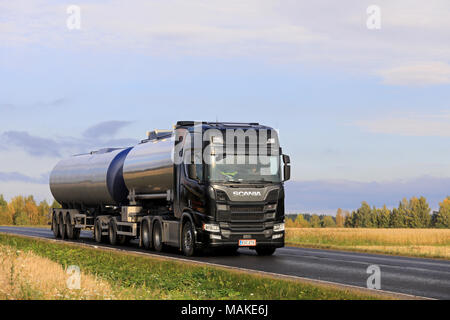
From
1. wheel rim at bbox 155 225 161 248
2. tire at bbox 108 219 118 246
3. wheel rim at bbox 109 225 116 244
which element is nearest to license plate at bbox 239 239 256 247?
wheel rim at bbox 155 225 161 248

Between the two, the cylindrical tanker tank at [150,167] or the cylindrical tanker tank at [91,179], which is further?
the cylindrical tanker tank at [91,179]

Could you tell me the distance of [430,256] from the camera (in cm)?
2500

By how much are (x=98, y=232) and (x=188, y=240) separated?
982 centimetres

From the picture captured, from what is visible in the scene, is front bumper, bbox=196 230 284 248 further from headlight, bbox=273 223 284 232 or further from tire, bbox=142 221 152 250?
tire, bbox=142 221 152 250

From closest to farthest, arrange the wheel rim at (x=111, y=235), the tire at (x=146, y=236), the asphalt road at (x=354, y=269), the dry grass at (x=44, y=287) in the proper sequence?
1. the dry grass at (x=44, y=287)
2. the asphalt road at (x=354, y=269)
3. the tire at (x=146, y=236)
4. the wheel rim at (x=111, y=235)

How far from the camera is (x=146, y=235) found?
26719 millimetres

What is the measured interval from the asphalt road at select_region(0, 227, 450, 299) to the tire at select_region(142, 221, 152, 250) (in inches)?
92.1

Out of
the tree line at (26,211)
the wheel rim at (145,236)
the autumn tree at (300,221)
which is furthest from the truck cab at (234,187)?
the autumn tree at (300,221)

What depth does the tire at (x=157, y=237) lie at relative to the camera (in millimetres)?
25250

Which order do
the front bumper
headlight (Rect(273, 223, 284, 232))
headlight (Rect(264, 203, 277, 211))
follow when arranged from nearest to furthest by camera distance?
the front bumper < headlight (Rect(264, 203, 277, 211)) < headlight (Rect(273, 223, 284, 232))

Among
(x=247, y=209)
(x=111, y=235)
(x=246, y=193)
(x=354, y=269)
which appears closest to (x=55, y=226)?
(x=111, y=235)

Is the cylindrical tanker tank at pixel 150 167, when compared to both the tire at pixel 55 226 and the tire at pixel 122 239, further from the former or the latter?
the tire at pixel 55 226

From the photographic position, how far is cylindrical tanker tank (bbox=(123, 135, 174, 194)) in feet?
80.3

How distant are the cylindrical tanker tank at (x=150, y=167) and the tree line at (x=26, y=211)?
10703 centimetres
